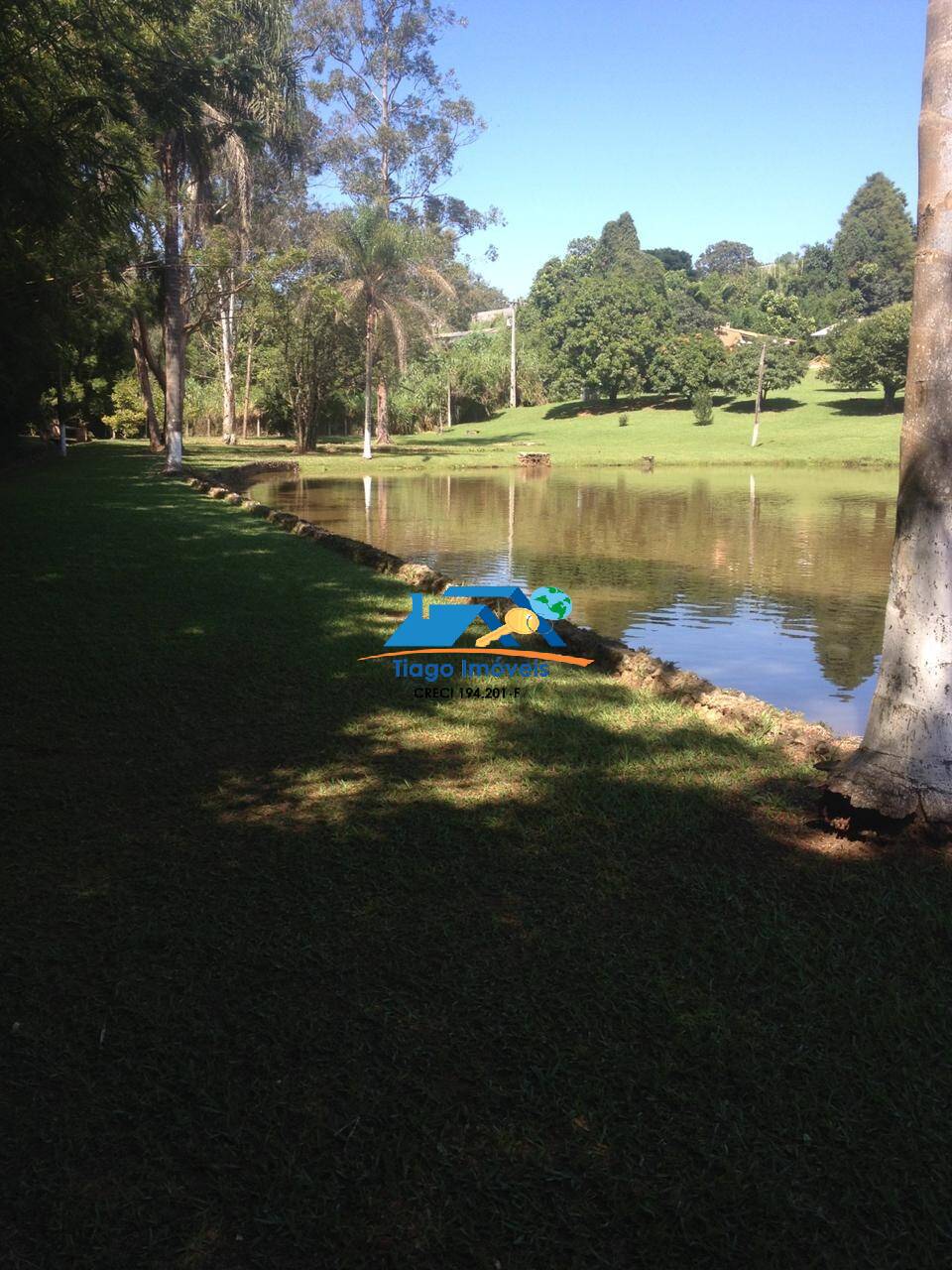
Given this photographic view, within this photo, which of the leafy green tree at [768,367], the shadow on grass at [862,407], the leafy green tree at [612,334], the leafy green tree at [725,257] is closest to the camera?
the shadow on grass at [862,407]

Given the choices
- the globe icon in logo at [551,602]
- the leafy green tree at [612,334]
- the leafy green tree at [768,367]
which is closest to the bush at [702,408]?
the leafy green tree at [768,367]

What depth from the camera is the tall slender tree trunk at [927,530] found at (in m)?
3.62

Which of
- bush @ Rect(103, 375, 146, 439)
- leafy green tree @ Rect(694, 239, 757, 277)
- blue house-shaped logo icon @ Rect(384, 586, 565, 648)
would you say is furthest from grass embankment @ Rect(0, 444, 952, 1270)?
leafy green tree @ Rect(694, 239, 757, 277)

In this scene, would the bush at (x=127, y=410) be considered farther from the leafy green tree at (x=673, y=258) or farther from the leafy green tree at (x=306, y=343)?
the leafy green tree at (x=673, y=258)

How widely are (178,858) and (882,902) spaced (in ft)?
7.95

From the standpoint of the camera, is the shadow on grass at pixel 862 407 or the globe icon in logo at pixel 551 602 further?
the shadow on grass at pixel 862 407

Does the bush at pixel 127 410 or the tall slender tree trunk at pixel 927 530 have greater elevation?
the bush at pixel 127 410

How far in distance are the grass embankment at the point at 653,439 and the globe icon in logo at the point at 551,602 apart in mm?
19579

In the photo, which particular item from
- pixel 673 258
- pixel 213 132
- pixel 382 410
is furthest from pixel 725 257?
pixel 213 132

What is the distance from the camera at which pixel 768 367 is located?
5422 cm

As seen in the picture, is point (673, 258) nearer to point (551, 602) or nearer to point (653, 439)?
point (653, 439)

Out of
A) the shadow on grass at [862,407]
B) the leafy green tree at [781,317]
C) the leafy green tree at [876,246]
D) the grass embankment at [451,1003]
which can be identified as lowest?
the grass embankment at [451,1003]

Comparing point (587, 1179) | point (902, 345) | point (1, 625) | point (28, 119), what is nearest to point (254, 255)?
point (28, 119)

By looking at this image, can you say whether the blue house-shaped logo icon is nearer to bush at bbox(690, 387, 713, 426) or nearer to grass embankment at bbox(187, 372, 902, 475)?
grass embankment at bbox(187, 372, 902, 475)
